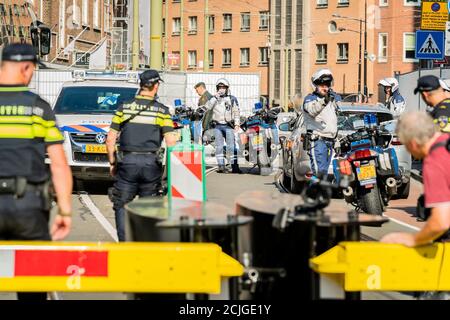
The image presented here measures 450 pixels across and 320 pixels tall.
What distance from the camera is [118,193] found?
31.5 ft

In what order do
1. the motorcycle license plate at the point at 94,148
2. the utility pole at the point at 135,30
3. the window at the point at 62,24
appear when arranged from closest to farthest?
the motorcycle license plate at the point at 94,148 → the utility pole at the point at 135,30 → the window at the point at 62,24

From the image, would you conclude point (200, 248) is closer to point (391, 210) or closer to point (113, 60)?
point (391, 210)

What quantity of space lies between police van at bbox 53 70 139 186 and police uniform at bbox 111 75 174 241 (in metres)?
6.47

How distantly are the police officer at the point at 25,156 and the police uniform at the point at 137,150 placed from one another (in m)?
3.20

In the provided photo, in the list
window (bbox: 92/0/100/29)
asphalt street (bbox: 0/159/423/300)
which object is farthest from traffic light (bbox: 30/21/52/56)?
window (bbox: 92/0/100/29)

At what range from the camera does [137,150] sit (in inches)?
379

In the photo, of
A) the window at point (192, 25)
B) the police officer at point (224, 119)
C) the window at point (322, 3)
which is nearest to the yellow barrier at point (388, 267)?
the police officer at point (224, 119)

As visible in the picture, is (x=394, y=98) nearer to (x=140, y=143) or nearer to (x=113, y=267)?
(x=140, y=143)

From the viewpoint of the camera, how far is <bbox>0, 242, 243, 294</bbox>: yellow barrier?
550cm

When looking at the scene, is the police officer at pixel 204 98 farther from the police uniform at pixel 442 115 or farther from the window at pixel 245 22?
the window at pixel 245 22

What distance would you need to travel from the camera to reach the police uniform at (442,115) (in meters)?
9.14

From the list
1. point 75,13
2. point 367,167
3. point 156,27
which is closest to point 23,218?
point 367,167

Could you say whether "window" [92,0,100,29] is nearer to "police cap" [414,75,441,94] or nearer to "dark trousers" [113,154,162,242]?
"dark trousers" [113,154,162,242]

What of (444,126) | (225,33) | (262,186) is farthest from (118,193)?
(225,33)
